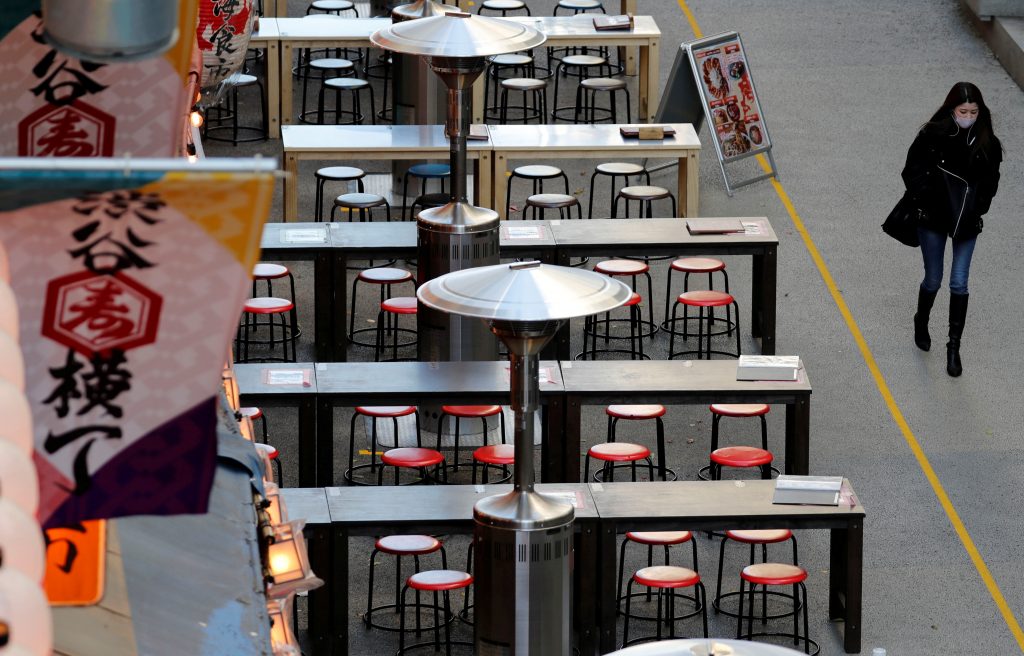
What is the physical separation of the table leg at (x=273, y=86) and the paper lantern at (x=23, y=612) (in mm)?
15984

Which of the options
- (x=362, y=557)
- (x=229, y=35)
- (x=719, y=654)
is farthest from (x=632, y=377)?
(x=719, y=654)

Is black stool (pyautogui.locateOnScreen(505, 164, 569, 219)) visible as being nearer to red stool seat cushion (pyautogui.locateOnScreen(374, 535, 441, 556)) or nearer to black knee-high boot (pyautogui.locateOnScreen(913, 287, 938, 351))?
black knee-high boot (pyautogui.locateOnScreen(913, 287, 938, 351))

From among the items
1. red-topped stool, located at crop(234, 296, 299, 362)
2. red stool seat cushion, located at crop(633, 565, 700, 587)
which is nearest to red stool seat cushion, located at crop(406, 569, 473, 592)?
red stool seat cushion, located at crop(633, 565, 700, 587)

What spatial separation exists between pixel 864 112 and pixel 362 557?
10.7 m

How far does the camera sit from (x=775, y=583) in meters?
10.8

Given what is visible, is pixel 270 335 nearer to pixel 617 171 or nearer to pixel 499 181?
pixel 499 181

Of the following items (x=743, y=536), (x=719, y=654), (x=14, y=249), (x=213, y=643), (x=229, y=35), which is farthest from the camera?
(x=743, y=536)

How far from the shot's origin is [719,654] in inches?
227

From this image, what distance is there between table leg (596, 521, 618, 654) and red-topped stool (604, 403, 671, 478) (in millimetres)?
1976

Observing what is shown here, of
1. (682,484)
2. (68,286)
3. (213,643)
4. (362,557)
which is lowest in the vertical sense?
(362,557)

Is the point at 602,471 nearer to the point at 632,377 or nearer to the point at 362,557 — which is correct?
the point at 632,377

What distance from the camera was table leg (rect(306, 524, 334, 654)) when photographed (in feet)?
34.3

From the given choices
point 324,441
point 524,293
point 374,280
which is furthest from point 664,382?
point 524,293

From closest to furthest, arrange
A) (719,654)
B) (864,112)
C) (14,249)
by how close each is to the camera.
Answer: (14,249) → (719,654) → (864,112)
